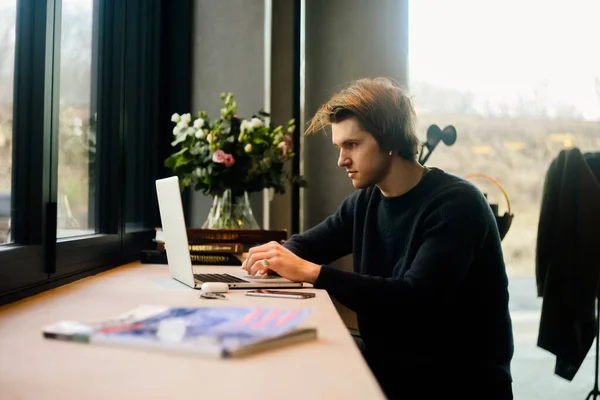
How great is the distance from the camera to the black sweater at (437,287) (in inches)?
58.1

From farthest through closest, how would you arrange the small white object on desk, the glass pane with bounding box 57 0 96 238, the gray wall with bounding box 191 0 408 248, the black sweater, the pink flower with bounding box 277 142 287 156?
the gray wall with bounding box 191 0 408 248 → the pink flower with bounding box 277 142 287 156 → the glass pane with bounding box 57 0 96 238 → the black sweater → the small white object on desk

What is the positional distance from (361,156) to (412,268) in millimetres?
439

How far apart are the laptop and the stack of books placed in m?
0.36

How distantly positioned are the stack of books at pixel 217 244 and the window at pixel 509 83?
133 cm

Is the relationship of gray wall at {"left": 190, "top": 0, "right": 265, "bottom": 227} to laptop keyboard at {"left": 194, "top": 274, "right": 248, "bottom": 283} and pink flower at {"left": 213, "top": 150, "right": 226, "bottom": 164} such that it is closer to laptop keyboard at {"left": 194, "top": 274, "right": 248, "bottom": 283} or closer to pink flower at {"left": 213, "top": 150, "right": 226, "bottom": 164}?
pink flower at {"left": 213, "top": 150, "right": 226, "bottom": 164}

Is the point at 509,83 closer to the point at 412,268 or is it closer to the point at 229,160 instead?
the point at 229,160

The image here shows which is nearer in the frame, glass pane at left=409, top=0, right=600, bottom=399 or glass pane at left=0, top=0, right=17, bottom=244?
glass pane at left=0, top=0, right=17, bottom=244

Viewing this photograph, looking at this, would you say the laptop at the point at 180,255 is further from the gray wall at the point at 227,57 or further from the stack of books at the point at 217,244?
the gray wall at the point at 227,57

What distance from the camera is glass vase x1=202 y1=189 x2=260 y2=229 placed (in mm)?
2410

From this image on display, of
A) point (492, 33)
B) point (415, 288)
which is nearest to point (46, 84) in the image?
point (415, 288)

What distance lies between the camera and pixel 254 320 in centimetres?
92

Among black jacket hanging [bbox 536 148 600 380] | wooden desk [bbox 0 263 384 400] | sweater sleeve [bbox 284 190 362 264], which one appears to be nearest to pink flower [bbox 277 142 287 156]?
sweater sleeve [bbox 284 190 362 264]

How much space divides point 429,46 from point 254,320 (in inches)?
102

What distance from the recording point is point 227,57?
2.74m
